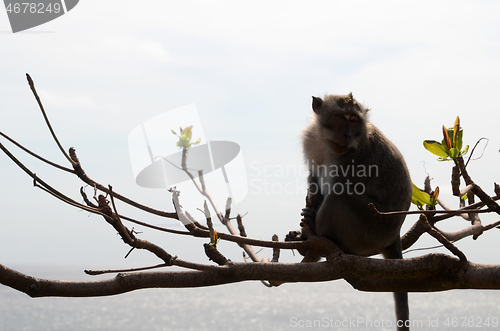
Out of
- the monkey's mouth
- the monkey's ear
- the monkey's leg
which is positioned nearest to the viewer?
the monkey's leg

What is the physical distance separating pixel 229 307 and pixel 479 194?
14988 cm

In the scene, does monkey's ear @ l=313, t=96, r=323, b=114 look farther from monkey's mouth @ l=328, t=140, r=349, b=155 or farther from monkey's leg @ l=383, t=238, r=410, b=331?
monkey's leg @ l=383, t=238, r=410, b=331

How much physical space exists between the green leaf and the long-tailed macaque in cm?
192

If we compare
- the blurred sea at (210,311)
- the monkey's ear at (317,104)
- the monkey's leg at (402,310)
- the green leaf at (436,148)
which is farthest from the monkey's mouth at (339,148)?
the blurred sea at (210,311)

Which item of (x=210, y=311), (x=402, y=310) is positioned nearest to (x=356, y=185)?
(x=402, y=310)

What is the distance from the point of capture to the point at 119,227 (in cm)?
229

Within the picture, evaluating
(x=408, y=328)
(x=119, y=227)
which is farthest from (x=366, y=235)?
(x=119, y=227)

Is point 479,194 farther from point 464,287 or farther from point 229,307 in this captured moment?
point 229,307

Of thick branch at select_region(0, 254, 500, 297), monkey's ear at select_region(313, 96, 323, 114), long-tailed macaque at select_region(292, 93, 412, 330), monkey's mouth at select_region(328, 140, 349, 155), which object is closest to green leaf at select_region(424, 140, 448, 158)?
thick branch at select_region(0, 254, 500, 297)

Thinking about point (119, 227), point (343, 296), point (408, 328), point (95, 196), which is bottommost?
point (343, 296)

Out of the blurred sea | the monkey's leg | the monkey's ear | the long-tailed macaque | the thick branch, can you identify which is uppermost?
the monkey's ear

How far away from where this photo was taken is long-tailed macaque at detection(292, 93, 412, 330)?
4145 millimetres

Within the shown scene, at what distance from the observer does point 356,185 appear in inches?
173

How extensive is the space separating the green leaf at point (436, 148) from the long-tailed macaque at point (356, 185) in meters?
1.92
